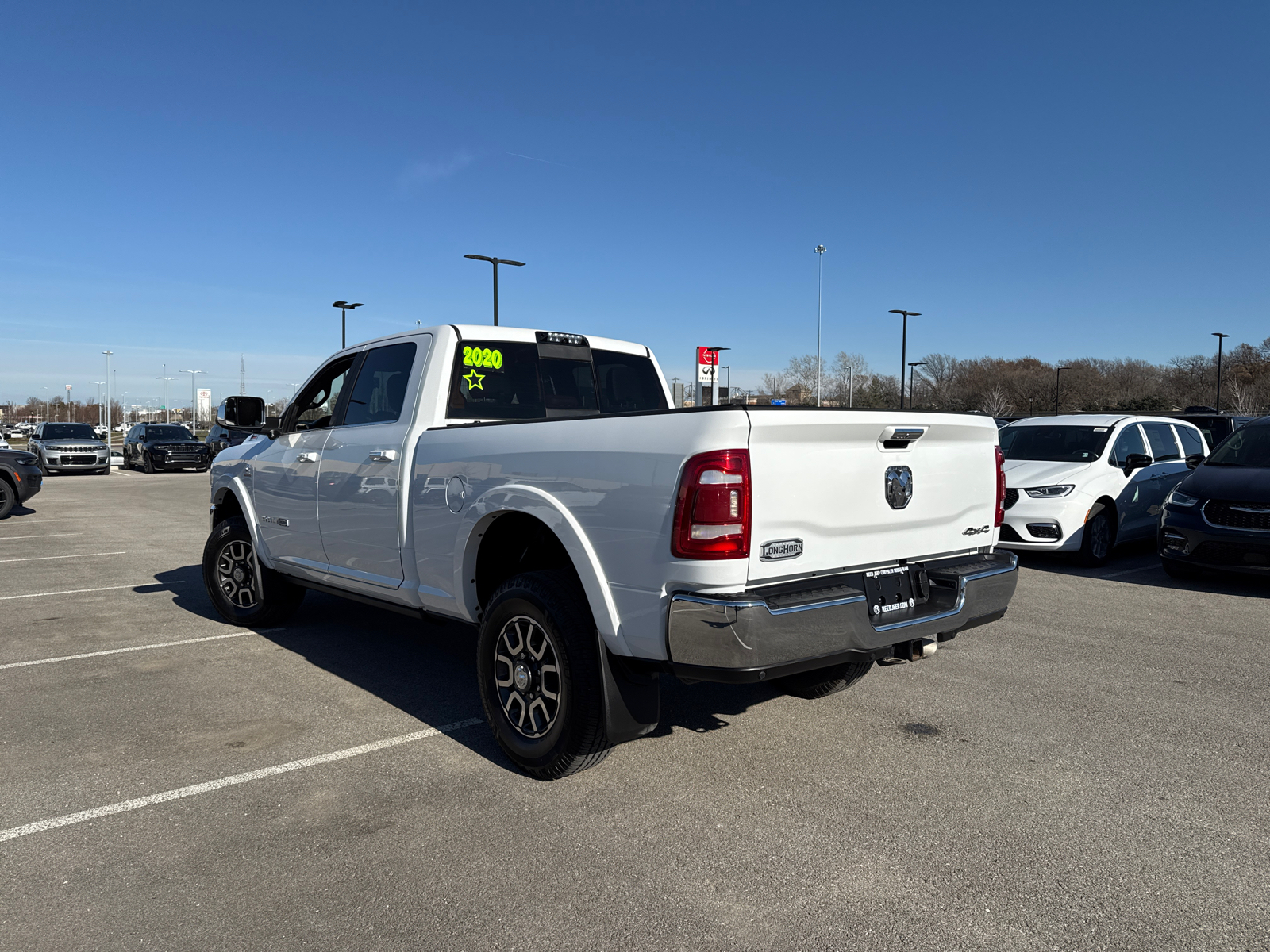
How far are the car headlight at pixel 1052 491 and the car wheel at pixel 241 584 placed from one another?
7.63m

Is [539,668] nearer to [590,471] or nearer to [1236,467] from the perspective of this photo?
[590,471]

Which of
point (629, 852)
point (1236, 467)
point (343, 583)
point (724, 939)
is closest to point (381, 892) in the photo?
point (629, 852)

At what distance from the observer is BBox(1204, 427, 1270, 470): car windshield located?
31.0 ft

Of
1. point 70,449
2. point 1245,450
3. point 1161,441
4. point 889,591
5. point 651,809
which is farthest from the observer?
point 70,449

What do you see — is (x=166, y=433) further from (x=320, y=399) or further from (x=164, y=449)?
(x=320, y=399)

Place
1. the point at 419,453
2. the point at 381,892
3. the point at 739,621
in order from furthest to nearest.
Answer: the point at 419,453, the point at 739,621, the point at 381,892

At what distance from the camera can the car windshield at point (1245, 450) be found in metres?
9.44

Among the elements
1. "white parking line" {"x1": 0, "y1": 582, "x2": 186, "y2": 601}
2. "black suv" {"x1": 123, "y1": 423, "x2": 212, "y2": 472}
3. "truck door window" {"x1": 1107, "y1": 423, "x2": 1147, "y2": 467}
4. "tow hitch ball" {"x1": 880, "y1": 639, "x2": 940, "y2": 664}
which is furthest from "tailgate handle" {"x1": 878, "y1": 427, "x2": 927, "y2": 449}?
"black suv" {"x1": 123, "y1": 423, "x2": 212, "y2": 472}

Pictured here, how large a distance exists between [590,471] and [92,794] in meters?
2.50

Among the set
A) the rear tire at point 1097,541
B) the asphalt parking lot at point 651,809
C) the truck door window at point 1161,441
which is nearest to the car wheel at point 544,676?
the asphalt parking lot at point 651,809

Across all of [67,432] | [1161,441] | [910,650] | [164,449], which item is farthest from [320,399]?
[67,432]

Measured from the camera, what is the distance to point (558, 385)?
5.59m

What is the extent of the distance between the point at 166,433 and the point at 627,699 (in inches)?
1290

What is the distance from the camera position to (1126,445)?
36.0ft
